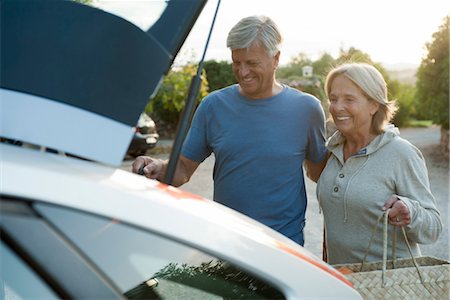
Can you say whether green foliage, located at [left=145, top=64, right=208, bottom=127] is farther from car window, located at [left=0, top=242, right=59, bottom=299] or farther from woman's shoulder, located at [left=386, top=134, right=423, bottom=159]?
car window, located at [left=0, top=242, right=59, bottom=299]

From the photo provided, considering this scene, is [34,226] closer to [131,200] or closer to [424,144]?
[131,200]

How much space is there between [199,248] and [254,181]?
150cm

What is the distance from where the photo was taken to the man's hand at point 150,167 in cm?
244

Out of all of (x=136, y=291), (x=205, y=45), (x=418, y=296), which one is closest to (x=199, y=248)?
(x=136, y=291)

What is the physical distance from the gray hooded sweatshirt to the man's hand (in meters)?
0.69

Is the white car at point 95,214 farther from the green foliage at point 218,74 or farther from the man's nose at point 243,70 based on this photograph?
the green foliage at point 218,74

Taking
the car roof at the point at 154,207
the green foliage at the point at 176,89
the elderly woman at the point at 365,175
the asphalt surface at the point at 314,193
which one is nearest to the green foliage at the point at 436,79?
the asphalt surface at the point at 314,193

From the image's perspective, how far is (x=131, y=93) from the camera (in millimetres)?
1471

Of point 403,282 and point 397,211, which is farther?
point 397,211

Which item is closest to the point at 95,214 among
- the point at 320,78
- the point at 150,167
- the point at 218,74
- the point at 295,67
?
the point at 150,167

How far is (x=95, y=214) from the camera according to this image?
1.21m

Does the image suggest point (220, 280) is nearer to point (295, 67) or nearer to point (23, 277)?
point (23, 277)

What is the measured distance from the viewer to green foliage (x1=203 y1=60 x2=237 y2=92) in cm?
1838

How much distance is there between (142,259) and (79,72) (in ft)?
1.51
